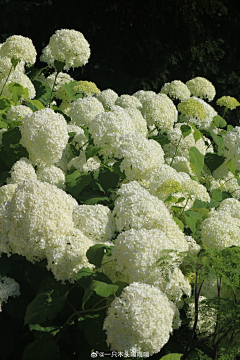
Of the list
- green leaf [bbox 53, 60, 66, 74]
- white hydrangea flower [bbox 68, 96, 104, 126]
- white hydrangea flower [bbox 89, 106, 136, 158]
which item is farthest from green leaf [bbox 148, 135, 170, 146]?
green leaf [bbox 53, 60, 66, 74]

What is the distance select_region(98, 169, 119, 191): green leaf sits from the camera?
2.34 metres

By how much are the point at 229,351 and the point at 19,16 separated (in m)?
7.30

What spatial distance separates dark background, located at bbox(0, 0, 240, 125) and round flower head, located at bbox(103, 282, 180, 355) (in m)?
6.37

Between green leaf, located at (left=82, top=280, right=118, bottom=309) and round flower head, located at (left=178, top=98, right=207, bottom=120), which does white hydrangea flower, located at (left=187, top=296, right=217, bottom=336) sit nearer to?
green leaf, located at (left=82, top=280, right=118, bottom=309)

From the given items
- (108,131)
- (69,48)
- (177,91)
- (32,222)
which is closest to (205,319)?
(32,222)

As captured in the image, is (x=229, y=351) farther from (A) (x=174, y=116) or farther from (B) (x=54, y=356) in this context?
(A) (x=174, y=116)

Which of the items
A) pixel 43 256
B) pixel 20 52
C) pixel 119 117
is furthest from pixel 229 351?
pixel 20 52

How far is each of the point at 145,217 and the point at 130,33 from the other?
673 cm

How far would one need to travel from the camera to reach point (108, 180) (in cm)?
234

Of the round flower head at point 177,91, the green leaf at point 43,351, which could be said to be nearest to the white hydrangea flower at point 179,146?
the round flower head at point 177,91

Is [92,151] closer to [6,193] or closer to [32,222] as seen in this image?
[6,193]

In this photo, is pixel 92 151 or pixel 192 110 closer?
pixel 92 151

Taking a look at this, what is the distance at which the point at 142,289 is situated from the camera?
1.43m

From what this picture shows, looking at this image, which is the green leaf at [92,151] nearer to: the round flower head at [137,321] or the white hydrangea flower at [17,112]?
the white hydrangea flower at [17,112]
